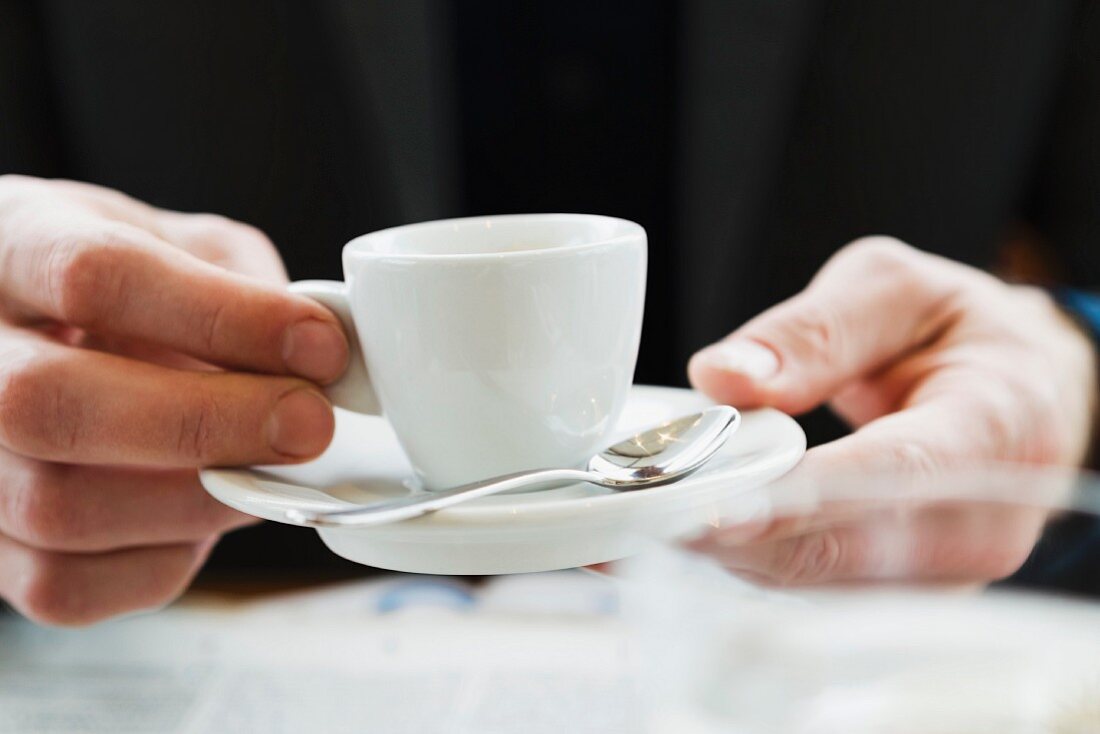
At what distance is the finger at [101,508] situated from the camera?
1.38ft

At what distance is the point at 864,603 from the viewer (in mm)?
337

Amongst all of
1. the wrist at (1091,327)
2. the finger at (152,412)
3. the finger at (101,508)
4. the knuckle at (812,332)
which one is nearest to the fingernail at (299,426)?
the finger at (152,412)

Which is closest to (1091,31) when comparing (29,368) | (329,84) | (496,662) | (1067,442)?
(1067,442)

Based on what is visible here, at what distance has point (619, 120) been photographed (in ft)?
2.76

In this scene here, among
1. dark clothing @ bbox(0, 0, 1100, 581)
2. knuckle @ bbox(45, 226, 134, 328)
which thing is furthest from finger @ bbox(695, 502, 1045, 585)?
dark clothing @ bbox(0, 0, 1100, 581)

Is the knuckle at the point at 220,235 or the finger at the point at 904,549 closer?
the finger at the point at 904,549

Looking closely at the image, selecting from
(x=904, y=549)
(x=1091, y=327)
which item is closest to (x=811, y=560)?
(x=904, y=549)

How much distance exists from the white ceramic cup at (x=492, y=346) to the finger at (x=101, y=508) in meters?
0.12

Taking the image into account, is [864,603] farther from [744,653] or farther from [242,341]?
[242,341]

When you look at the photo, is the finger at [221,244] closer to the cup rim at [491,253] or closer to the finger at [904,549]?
the cup rim at [491,253]

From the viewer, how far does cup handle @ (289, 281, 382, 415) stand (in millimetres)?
368

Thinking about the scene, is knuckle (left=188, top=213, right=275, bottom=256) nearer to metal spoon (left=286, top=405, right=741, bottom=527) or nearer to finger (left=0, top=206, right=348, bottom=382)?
Result: finger (left=0, top=206, right=348, bottom=382)

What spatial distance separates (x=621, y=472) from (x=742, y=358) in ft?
0.36

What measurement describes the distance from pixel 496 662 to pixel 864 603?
0.23 m
